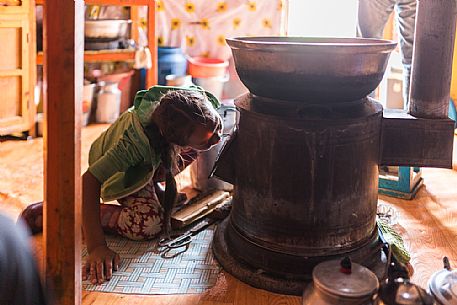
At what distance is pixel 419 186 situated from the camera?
2.55 m

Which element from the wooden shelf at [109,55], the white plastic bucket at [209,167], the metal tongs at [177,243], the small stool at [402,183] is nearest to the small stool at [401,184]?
the small stool at [402,183]

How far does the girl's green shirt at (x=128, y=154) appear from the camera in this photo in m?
1.80

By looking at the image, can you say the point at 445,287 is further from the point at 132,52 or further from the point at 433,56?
the point at 132,52

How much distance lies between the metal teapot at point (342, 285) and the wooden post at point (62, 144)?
0.54m

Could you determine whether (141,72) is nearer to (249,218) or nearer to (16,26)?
(16,26)

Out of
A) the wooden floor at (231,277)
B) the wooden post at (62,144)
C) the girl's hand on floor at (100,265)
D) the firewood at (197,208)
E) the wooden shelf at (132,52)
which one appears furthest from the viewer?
the wooden shelf at (132,52)

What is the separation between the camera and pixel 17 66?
3104 millimetres

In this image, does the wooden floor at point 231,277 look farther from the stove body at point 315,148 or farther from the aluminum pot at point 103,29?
the aluminum pot at point 103,29

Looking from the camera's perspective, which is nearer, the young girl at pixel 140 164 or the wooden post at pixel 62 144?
the wooden post at pixel 62 144

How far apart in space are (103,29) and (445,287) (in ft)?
9.06

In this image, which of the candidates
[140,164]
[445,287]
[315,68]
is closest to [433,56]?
[315,68]

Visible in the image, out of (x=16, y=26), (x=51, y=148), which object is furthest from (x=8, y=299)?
(x=16, y=26)

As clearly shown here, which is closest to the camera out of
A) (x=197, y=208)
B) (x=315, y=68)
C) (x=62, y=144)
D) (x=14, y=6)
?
(x=62, y=144)

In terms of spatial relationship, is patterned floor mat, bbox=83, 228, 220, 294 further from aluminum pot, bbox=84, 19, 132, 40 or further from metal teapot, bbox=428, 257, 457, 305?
aluminum pot, bbox=84, 19, 132, 40
